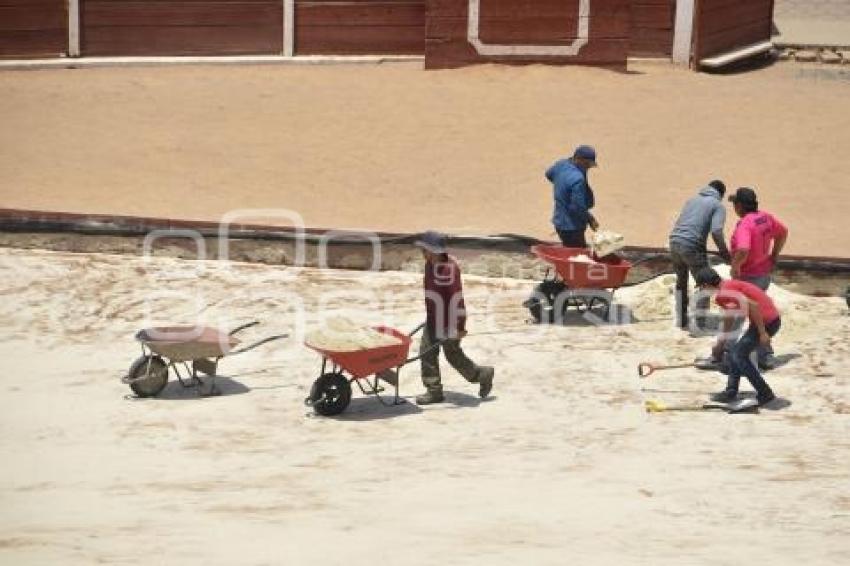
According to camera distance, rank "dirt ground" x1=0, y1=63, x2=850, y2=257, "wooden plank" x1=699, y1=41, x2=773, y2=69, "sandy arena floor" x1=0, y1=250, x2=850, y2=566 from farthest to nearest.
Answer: "wooden plank" x1=699, y1=41, x2=773, y2=69
"dirt ground" x1=0, y1=63, x2=850, y2=257
"sandy arena floor" x1=0, y1=250, x2=850, y2=566

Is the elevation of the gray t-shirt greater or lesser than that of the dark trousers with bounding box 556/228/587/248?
greater

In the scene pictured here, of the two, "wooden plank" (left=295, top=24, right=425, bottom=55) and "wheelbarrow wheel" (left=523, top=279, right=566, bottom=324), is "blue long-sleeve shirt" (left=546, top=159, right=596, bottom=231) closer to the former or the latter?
"wheelbarrow wheel" (left=523, top=279, right=566, bottom=324)

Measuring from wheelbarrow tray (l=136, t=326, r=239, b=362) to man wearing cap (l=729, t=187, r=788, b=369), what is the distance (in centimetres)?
404

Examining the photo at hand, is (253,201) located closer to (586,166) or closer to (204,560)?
(586,166)

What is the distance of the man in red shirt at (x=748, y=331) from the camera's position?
12.8 metres

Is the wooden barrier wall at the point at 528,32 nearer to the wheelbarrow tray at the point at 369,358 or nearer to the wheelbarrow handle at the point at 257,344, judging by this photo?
the wheelbarrow handle at the point at 257,344

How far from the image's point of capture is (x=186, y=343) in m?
12.8

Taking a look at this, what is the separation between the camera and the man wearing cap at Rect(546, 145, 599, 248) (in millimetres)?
15352

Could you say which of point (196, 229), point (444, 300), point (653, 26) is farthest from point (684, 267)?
point (653, 26)

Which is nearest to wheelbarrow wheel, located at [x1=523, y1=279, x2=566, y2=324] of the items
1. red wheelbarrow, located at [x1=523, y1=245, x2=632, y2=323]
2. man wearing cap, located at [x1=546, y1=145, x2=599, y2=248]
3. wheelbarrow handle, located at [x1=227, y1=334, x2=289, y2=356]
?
red wheelbarrow, located at [x1=523, y1=245, x2=632, y2=323]

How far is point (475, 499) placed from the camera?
10836 mm

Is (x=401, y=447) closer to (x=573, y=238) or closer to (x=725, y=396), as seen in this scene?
(x=725, y=396)

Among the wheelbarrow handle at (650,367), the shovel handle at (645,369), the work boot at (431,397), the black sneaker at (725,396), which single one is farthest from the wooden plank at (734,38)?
the work boot at (431,397)

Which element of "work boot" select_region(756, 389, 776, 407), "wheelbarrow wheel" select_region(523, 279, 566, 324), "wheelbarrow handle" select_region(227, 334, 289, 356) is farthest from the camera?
"wheelbarrow wheel" select_region(523, 279, 566, 324)
